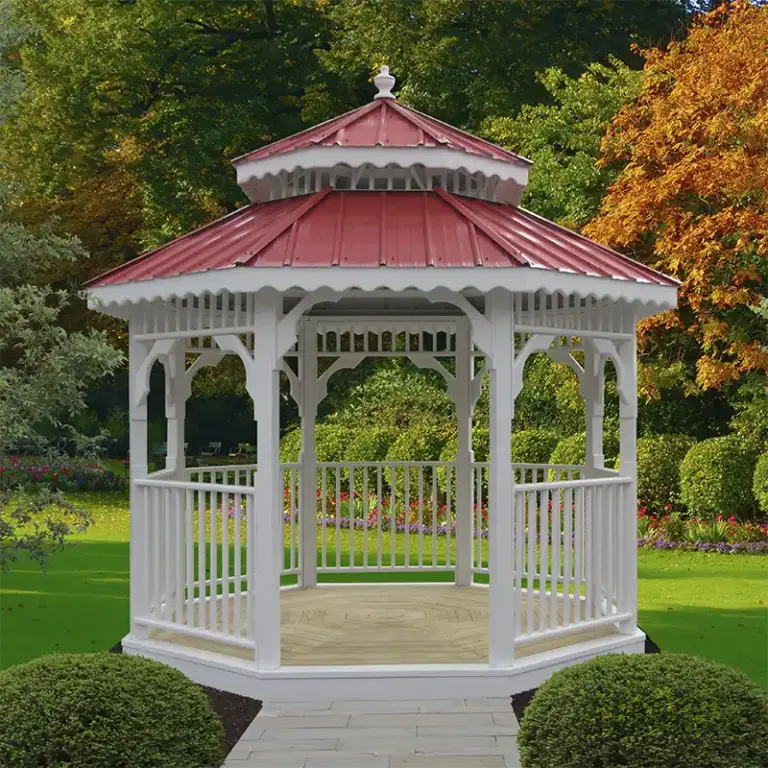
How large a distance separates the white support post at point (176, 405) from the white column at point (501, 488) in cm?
321

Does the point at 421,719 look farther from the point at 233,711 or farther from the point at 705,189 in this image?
the point at 705,189

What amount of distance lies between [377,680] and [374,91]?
20475 mm

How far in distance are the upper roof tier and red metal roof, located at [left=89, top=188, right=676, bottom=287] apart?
0.59 feet

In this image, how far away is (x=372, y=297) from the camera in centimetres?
1080

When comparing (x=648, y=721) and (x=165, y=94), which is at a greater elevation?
(x=165, y=94)

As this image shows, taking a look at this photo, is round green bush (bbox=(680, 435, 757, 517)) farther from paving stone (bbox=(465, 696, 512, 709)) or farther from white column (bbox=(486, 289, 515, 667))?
paving stone (bbox=(465, 696, 512, 709))

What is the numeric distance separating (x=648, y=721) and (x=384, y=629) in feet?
14.0

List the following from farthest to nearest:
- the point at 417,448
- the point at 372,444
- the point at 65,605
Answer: the point at 372,444 → the point at 417,448 → the point at 65,605

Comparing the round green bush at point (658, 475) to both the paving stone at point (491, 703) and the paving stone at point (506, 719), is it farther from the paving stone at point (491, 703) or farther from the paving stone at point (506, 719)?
the paving stone at point (506, 719)

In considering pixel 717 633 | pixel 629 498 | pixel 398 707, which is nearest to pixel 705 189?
pixel 717 633

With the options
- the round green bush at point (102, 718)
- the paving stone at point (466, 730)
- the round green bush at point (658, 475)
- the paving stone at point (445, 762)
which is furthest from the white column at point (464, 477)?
the round green bush at point (658, 475)

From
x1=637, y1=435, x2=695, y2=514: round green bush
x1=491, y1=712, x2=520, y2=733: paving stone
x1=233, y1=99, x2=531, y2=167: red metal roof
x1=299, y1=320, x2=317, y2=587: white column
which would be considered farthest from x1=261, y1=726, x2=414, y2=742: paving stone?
x1=637, y1=435, x2=695, y2=514: round green bush

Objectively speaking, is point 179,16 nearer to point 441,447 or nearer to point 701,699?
point 441,447

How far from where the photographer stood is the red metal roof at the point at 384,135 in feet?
29.3
